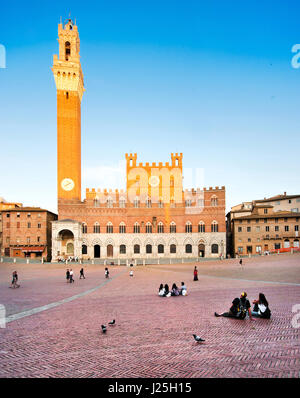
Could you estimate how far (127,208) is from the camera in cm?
5434

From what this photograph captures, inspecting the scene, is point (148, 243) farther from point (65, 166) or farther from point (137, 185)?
point (65, 166)

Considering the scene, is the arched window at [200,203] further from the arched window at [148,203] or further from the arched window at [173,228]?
the arched window at [148,203]

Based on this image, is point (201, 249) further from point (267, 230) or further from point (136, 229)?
point (136, 229)

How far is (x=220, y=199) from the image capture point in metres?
53.4

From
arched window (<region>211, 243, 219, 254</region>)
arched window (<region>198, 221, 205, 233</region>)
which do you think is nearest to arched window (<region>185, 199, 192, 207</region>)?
arched window (<region>198, 221, 205, 233</region>)

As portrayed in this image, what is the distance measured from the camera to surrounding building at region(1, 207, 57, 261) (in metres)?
51.7

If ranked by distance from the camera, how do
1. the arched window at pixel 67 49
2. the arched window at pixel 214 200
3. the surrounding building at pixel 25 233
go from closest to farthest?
the surrounding building at pixel 25 233 → the arched window at pixel 214 200 → the arched window at pixel 67 49

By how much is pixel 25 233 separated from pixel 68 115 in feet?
75.2

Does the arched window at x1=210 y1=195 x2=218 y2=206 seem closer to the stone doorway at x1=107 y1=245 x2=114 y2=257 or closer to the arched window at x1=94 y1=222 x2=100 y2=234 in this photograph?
the stone doorway at x1=107 y1=245 x2=114 y2=257

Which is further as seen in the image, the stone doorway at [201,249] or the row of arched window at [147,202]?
the row of arched window at [147,202]

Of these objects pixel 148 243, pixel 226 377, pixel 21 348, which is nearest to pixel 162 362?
pixel 226 377

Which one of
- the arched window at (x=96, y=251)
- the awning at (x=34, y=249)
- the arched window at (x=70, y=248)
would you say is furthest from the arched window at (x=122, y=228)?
the awning at (x=34, y=249)

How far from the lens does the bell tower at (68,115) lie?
52531 millimetres

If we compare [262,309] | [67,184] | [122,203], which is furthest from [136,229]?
[262,309]
